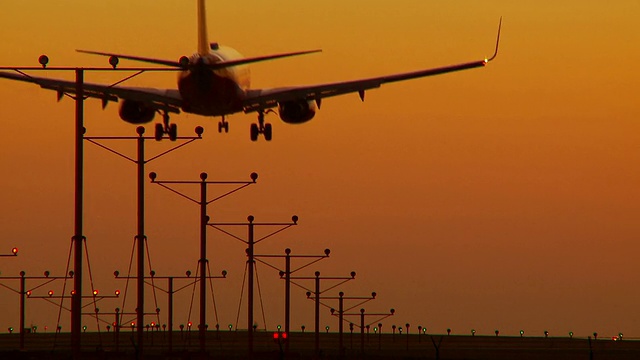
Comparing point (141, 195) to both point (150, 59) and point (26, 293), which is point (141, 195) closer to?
point (150, 59)

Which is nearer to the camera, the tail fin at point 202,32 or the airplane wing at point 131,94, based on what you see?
the airplane wing at point 131,94

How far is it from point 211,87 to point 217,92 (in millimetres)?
603

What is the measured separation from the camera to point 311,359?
108375 millimetres

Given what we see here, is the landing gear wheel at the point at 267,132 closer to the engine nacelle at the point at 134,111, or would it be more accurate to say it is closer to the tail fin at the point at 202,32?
the tail fin at the point at 202,32

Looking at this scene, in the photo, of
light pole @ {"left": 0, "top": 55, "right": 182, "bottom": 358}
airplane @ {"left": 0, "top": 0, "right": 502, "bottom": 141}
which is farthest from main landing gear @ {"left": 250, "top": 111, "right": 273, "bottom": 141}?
light pole @ {"left": 0, "top": 55, "right": 182, "bottom": 358}

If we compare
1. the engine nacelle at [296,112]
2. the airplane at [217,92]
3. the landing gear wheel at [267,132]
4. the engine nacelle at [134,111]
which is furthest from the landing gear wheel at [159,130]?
the engine nacelle at [296,112]

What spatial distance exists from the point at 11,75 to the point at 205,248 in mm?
14576

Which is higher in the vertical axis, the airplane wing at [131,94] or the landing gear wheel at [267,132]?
the airplane wing at [131,94]

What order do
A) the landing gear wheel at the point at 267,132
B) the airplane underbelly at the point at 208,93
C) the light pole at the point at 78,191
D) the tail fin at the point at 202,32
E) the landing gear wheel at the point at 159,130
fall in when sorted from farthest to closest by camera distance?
the landing gear wheel at the point at 267,132
the tail fin at the point at 202,32
the landing gear wheel at the point at 159,130
the airplane underbelly at the point at 208,93
the light pole at the point at 78,191

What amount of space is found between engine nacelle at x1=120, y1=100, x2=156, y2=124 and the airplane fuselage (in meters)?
4.68

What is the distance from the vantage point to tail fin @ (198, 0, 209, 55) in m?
85.0

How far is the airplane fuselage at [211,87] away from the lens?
80.6 metres

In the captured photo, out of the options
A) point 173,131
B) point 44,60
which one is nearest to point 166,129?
point 173,131

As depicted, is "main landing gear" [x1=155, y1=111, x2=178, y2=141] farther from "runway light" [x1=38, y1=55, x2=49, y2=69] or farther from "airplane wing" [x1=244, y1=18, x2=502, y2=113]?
"runway light" [x1=38, y1=55, x2=49, y2=69]
